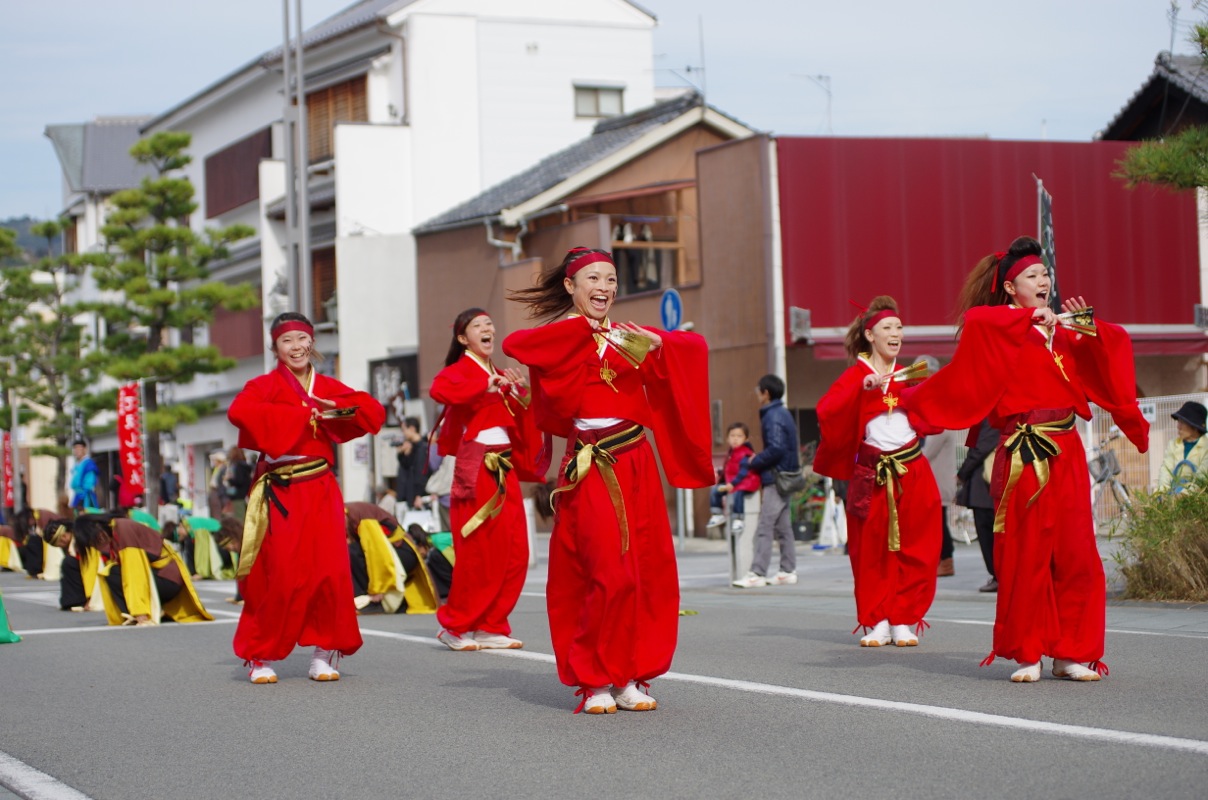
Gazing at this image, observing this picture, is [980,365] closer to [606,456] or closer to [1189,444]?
[606,456]

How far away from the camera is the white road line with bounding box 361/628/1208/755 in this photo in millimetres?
5492

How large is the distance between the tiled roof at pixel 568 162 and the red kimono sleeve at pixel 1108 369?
73.0ft

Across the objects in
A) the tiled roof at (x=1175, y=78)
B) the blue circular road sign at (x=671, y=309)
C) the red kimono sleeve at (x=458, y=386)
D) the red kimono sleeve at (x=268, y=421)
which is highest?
the tiled roof at (x=1175, y=78)

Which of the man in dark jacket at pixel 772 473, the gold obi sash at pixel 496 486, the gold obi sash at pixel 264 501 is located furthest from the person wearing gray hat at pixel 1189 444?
the gold obi sash at pixel 264 501

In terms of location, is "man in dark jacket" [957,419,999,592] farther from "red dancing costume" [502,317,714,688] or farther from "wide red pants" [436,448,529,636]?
"red dancing costume" [502,317,714,688]

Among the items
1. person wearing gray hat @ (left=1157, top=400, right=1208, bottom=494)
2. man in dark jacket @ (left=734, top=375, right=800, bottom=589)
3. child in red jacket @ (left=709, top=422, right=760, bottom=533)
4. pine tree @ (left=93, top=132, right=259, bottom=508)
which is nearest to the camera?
person wearing gray hat @ (left=1157, top=400, right=1208, bottom=494)

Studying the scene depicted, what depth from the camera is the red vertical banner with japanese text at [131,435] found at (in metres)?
29.5

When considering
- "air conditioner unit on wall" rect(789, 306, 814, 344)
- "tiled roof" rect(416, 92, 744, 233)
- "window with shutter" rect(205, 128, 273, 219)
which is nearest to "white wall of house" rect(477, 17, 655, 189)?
"tiled roof" rect(416, 92, 744, 233)

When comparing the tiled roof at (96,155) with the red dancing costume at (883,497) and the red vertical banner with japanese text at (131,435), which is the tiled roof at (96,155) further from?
the red dancing costume at (883,497)

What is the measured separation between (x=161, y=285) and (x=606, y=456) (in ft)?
95.6

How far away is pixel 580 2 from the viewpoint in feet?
120

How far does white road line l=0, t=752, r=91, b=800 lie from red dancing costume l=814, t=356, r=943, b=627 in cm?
485

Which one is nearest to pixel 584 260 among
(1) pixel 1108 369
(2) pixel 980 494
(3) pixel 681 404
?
(3) pixel 681 404

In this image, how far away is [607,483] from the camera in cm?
677
